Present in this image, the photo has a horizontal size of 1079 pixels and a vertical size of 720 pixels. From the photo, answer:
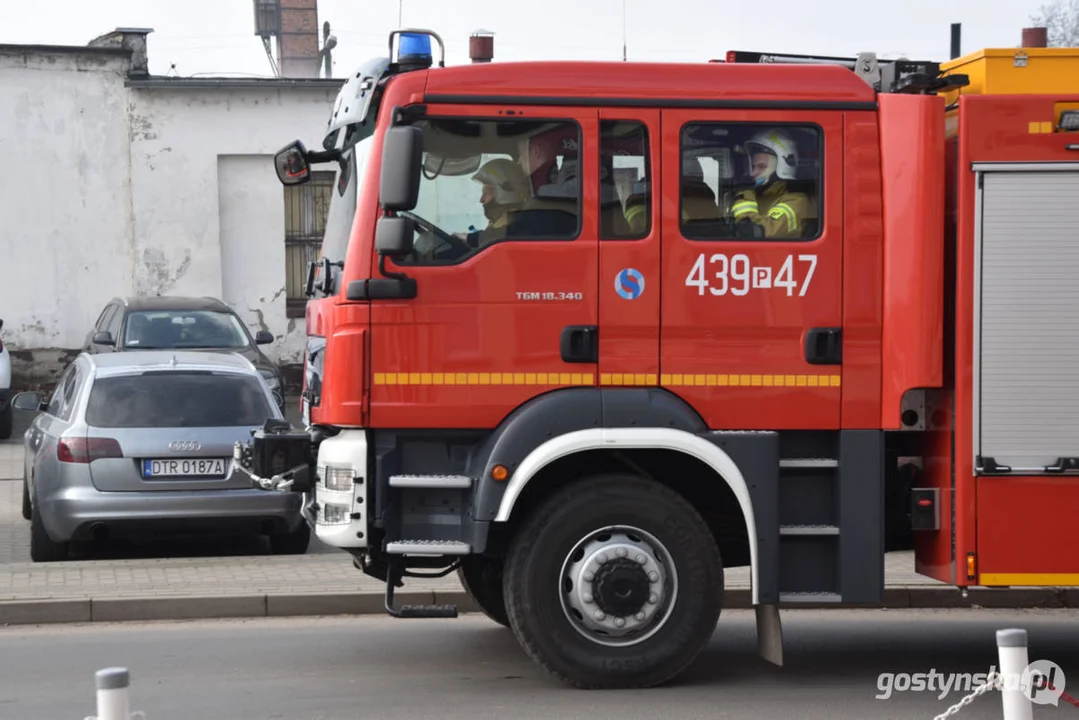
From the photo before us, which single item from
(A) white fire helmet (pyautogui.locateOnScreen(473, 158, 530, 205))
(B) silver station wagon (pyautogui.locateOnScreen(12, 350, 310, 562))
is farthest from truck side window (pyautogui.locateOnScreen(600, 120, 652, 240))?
(B) silver station wagon (pyautogui.locateOnScreen(12, 350, 310, 562))

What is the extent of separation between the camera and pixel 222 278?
25.2 m

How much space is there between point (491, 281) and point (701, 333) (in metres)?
1.00

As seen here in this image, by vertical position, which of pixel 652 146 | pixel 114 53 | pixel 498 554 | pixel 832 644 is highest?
pixel 114 53

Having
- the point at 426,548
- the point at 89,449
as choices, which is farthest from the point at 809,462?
the point at 89,449

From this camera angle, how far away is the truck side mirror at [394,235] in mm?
7262

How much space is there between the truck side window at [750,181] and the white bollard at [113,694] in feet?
12.7

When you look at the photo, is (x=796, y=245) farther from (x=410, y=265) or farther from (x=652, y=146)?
(x=410, y=265)

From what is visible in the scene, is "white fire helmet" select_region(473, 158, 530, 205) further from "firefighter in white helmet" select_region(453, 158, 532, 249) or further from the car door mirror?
the car door mirror

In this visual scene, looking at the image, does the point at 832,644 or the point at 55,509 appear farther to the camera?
the point at 55,509

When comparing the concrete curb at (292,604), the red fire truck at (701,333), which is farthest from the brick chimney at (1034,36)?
the concrete curb at (292,604)

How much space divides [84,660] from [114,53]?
57.6 ft

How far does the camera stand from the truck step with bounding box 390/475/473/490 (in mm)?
7445

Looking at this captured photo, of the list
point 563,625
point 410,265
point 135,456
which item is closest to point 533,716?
point 563,625

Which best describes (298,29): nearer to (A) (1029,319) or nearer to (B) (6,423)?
(B) (6,423)
